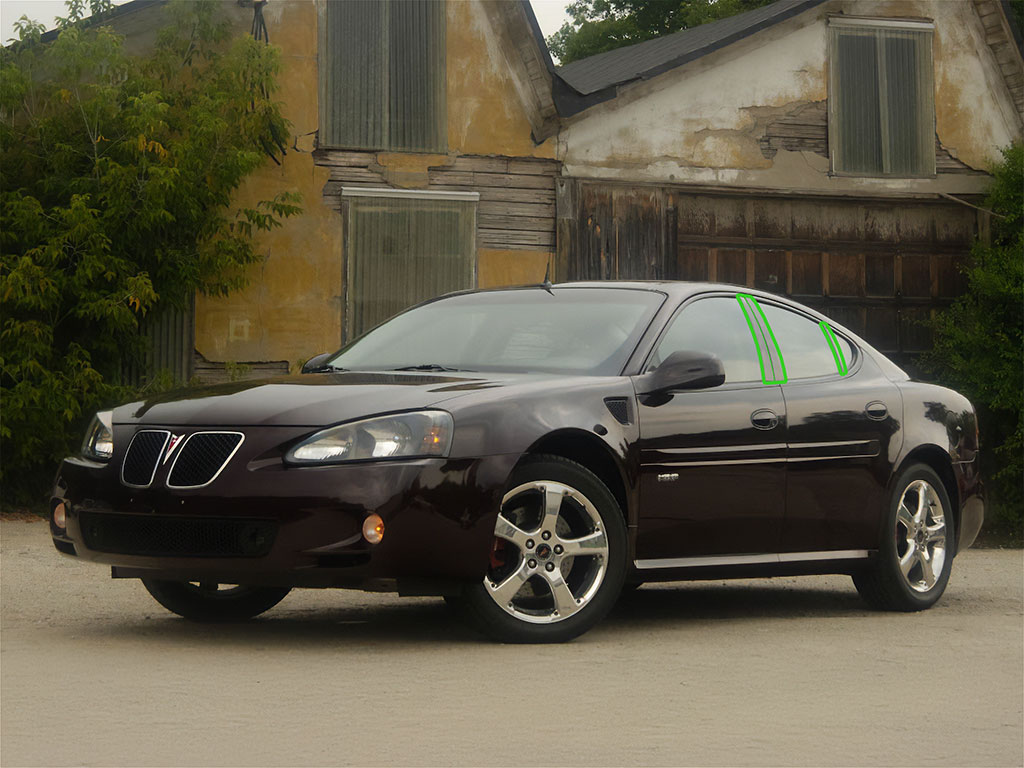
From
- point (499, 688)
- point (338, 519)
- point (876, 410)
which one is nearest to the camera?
point (499, 688)

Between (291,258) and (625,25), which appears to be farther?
(625,25)

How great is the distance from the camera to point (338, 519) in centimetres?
630

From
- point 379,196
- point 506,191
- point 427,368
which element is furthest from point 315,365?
point 506,191

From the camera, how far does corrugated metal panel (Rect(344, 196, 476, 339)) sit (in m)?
16.5

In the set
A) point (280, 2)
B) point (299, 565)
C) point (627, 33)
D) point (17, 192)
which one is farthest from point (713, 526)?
point (627, 33)

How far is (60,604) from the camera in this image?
8.34 m

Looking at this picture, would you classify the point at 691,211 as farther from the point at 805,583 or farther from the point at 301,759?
the point at 301,759

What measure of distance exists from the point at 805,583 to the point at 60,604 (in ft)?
14.6

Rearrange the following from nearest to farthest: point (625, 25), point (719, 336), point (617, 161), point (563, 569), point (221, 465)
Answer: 1. point (221, 465)
2. point (563, 569)
3. point (719, 336)
4. point (617, 161)
5. point (625, 25)

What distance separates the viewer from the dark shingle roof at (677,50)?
57.9ft

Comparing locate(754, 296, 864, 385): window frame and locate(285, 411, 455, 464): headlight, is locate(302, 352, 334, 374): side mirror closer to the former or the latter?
locate(285, 411, 455, 464): headlight

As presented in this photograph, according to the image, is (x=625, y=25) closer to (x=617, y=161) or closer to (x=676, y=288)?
(x=617, y=161)

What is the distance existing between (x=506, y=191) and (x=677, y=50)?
3.97 meters

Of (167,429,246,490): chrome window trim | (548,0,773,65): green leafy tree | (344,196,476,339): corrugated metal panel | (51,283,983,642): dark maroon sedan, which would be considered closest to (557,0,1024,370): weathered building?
(344,196,476,339): corrugated metal panel
